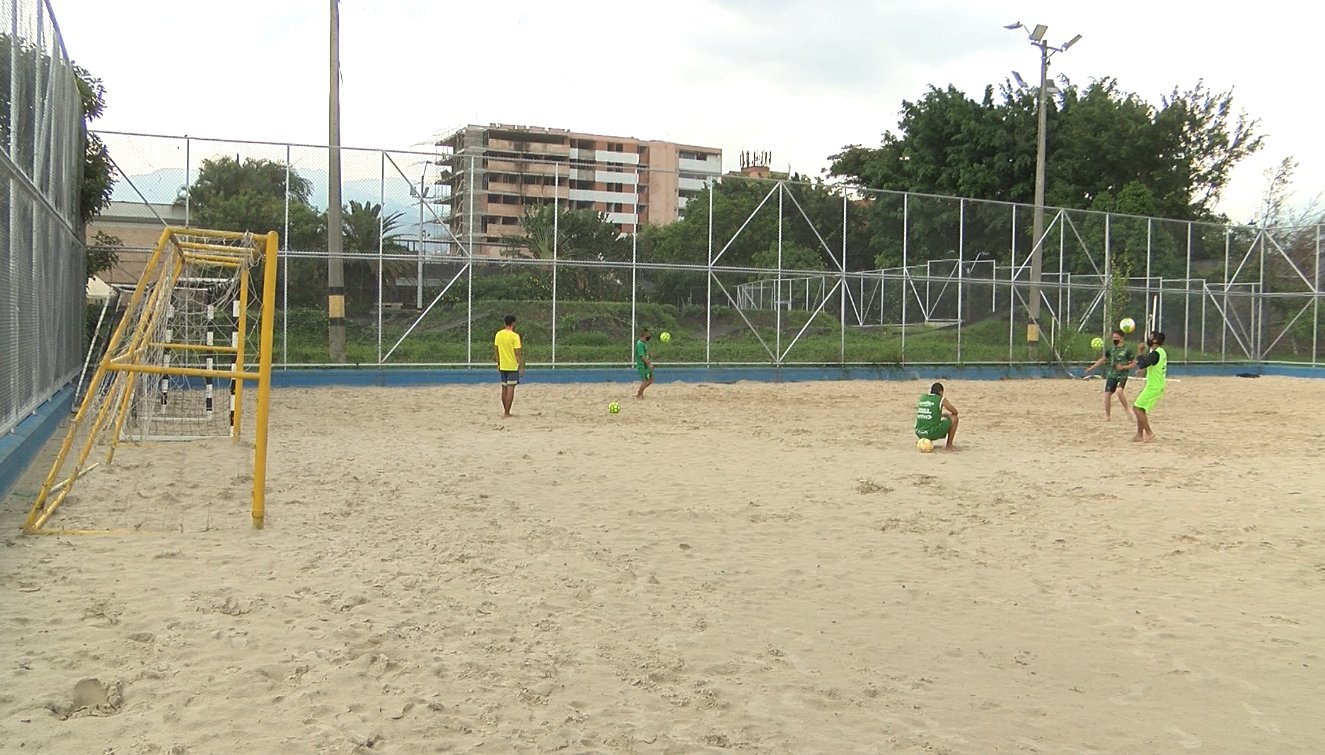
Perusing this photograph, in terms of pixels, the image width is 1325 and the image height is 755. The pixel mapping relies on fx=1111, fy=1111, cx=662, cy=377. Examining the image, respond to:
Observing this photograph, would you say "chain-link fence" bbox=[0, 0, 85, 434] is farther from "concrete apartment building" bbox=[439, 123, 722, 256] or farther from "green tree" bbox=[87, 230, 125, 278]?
"concrete apartment building" bbox=[439, 123, 722, 256]

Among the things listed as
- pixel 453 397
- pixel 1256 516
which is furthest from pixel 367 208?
pixel 1256 516

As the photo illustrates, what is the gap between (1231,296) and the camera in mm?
33406

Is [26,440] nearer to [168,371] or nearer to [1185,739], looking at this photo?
[168,371]

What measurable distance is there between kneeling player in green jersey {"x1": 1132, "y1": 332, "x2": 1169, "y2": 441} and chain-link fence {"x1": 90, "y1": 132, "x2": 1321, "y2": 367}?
1108 cm

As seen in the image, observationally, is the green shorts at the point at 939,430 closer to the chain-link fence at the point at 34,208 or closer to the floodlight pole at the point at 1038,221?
the chain-link fence at the point at 34,208

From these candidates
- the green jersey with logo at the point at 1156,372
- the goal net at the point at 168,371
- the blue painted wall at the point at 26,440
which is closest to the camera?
the goal net at the point at 168,371

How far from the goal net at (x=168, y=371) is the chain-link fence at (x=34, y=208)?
0.68 metres

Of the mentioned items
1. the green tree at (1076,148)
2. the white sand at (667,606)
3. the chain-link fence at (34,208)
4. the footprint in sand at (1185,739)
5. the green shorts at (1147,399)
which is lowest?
the footprint in sand at (1185,739)

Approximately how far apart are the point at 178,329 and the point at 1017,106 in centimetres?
3652

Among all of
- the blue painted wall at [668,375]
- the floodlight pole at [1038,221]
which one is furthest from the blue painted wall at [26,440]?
the floodlight pole at [1038,221]

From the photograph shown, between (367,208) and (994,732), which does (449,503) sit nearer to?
(994,732)

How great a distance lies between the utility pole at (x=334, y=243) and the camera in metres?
20.2

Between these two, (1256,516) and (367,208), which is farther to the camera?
(367,208)

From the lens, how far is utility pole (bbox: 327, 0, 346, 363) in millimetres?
20203
